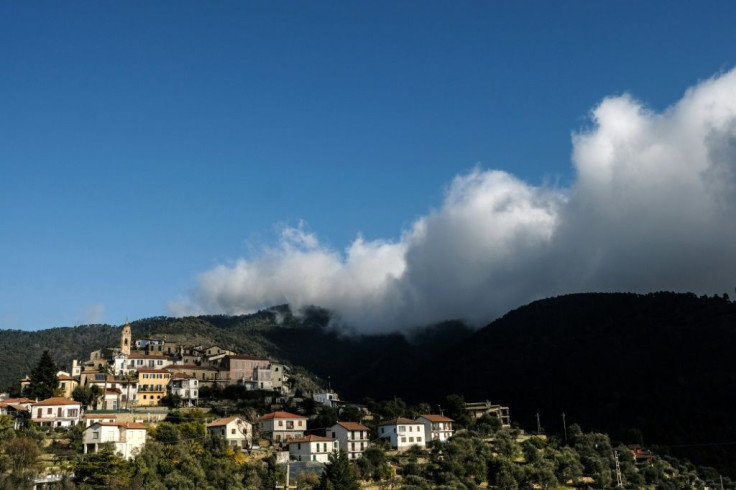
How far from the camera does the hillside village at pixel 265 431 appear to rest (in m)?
84.2

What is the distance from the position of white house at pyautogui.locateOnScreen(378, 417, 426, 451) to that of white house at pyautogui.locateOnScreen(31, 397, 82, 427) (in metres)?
41.0

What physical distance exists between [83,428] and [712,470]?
92.0m

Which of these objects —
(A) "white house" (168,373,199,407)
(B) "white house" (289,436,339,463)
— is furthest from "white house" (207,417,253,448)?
(A) "white house" (168,373,199,407)

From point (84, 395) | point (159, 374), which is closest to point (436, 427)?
point (159, 374)

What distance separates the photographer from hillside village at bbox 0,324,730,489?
84.2m

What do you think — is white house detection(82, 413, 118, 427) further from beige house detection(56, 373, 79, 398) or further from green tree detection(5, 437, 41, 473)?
green tree detection(5, 437, 41, 473)

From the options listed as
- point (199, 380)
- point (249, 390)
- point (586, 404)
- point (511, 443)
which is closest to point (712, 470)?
point (511, 443)

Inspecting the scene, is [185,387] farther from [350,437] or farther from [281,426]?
[350,437]

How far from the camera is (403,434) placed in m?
105

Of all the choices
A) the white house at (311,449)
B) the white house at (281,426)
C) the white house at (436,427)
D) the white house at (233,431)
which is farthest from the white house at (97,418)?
the white house at (436,427)

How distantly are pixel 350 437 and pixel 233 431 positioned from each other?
1523cm

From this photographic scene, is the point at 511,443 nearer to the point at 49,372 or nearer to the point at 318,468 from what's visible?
the point at 318,468

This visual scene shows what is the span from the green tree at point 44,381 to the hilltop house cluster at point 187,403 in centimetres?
174

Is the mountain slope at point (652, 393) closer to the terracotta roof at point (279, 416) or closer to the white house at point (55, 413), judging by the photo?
the terracotta roof at point (279, 416)
